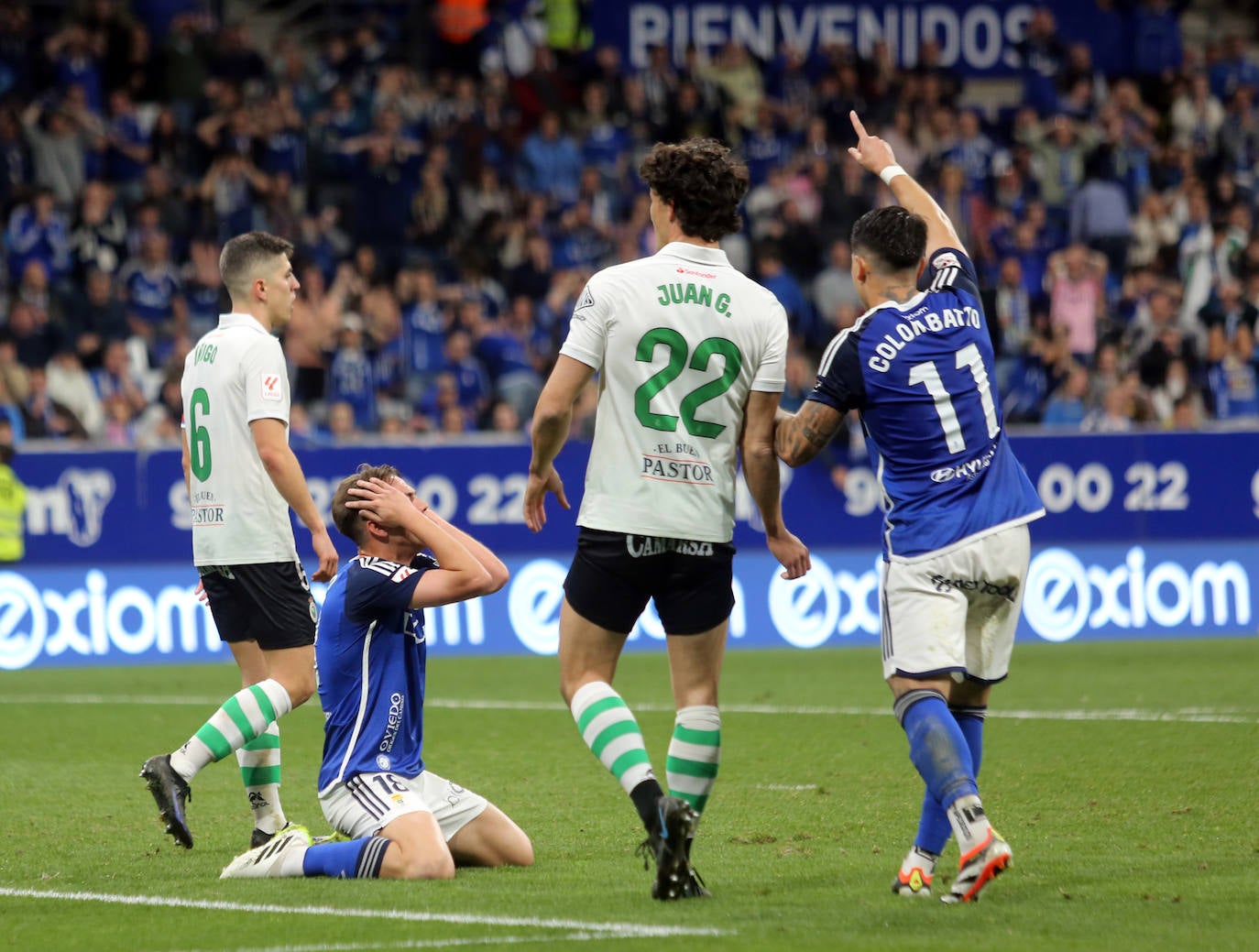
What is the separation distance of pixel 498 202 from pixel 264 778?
14.1 metres

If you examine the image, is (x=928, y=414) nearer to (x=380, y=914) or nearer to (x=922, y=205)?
(x=922, y=205)

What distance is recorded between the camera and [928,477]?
6004mm

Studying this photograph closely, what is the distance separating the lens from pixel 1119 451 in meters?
17.0

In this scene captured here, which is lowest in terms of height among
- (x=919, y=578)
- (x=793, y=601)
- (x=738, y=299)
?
(x=793, y=601)

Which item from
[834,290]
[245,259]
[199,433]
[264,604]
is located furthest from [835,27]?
[264,604]

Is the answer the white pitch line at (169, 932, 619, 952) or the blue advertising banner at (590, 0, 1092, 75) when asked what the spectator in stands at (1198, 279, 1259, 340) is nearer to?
the blue advertising banner at (590, 0, 1092, 75)

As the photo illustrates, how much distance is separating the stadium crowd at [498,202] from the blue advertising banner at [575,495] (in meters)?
0.96

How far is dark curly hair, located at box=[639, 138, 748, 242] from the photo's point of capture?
Result: 20.0 ft

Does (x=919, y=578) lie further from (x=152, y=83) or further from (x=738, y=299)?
(x=152, y=83)

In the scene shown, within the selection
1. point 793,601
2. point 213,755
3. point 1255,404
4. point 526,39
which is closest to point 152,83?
point 526,39

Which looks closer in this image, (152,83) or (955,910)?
(955,910)

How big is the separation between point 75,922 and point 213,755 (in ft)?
4.23

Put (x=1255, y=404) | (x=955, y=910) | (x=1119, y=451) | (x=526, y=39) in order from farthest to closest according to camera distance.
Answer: (x=526, y=39), (x=1255, y=404), (x=1119, y=451), (x=955, y=910)

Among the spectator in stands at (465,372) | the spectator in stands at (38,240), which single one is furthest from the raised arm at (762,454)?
the spectator in stands at (38,240)
